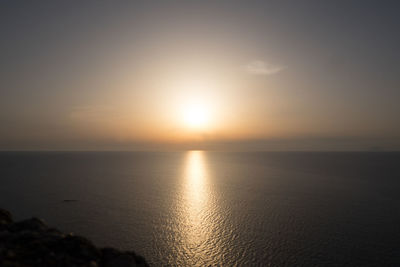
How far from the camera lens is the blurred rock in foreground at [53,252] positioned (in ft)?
43.1

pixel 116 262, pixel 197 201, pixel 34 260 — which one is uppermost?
pixel 34 260

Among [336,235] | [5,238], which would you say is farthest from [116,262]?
[336,235]

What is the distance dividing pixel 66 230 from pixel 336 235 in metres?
57.1

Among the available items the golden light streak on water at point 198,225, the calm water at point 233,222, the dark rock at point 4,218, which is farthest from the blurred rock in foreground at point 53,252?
the golden light streak on water at point 198,225

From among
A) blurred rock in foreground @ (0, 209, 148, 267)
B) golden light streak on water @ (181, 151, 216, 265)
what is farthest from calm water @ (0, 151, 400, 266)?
blurred rock in foreground @ (0, 209, 148, 267)

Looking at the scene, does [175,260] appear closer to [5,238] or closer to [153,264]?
[153,264]

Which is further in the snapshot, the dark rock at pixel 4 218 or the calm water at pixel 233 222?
the calm water at pixel 233 222

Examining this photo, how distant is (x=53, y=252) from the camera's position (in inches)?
567

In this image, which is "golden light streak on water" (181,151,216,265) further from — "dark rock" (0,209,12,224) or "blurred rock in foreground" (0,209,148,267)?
"dark rock" (0,209,12,224)

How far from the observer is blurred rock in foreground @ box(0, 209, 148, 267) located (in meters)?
13.1

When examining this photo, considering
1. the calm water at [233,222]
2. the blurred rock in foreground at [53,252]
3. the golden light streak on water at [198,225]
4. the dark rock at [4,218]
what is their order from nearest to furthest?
the blurred rock in foreground at [53,252], the dark rock at [4,218], the calm water at [233,222], the golden light streak on water at [198,225]

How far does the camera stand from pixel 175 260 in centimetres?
3250

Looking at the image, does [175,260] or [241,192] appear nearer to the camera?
[175,260]

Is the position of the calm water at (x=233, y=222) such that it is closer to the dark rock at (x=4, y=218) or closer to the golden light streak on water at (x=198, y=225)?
the golden light streak on water at (x=198, y=225)
